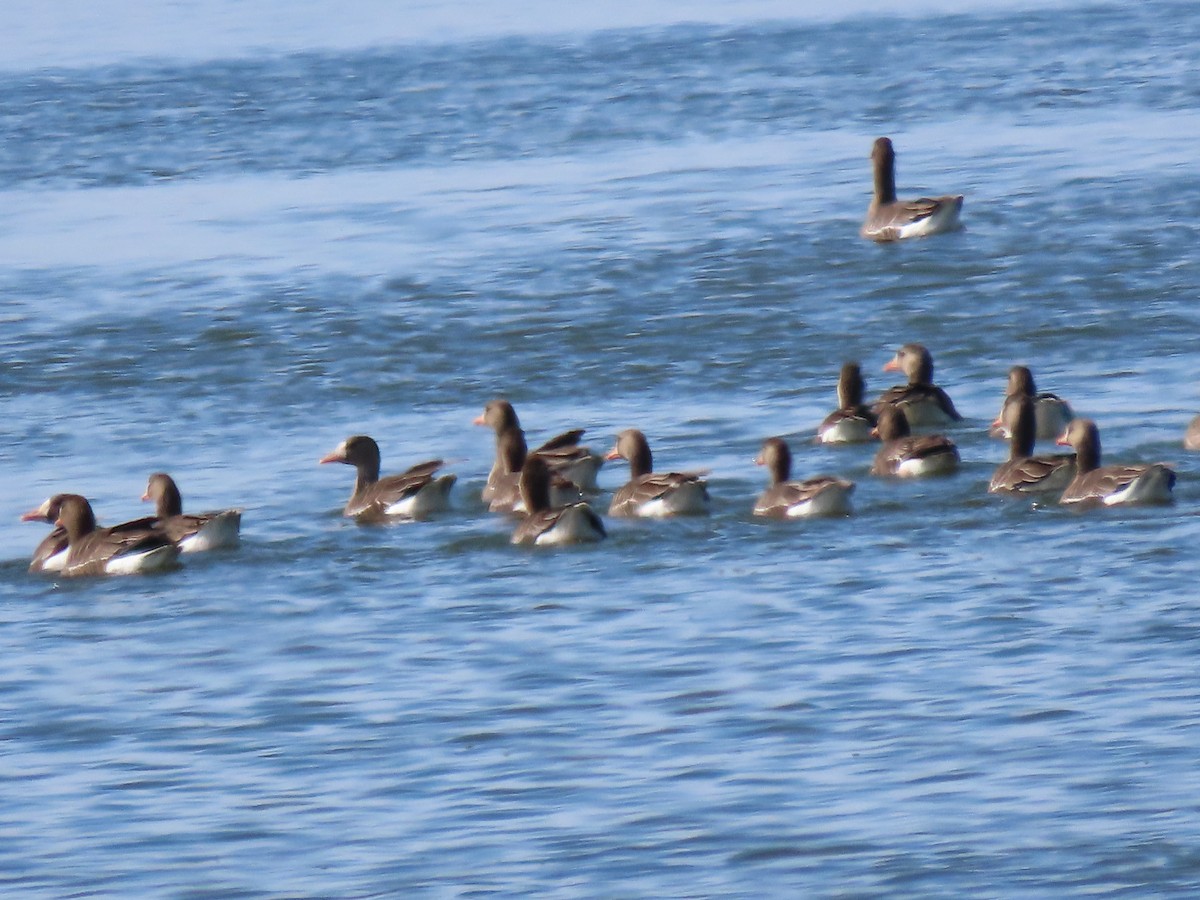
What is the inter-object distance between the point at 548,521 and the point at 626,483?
1.16 meters

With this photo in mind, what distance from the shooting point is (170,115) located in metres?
38.4

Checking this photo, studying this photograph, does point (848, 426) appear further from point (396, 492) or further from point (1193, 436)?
point (396, 492)

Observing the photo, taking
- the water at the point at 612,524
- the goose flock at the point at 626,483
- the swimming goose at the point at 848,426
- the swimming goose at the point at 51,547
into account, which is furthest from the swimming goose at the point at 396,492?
the swimming goose at the point at 848,426

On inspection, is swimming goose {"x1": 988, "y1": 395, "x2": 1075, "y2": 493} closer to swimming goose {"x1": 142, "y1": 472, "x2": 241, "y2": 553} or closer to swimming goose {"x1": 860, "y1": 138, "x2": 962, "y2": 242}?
swimming goose {"x1": 142, "y1": 472, "x2": 241, "y2": 553}

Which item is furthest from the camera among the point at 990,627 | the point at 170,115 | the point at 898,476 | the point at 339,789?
the point at 170,115

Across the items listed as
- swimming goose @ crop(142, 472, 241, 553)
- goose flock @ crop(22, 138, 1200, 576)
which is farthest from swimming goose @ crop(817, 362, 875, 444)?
swimming goose @ crop(142, 472, 241, 553)

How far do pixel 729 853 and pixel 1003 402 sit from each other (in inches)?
352

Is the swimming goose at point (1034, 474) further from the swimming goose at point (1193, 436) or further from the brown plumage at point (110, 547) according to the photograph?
the brown plumage at point (110, 547)

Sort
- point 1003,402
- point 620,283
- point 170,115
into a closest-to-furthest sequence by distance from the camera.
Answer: point 1003,402 < point 620,283 < point 170,115

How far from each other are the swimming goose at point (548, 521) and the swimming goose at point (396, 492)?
676 mm

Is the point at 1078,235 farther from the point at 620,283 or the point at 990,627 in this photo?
Result: the point at 990,627

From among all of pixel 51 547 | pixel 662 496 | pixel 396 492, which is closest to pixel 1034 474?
pixel 662 496

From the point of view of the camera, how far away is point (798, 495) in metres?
14.6

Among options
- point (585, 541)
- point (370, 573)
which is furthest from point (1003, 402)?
point (370, 573)
